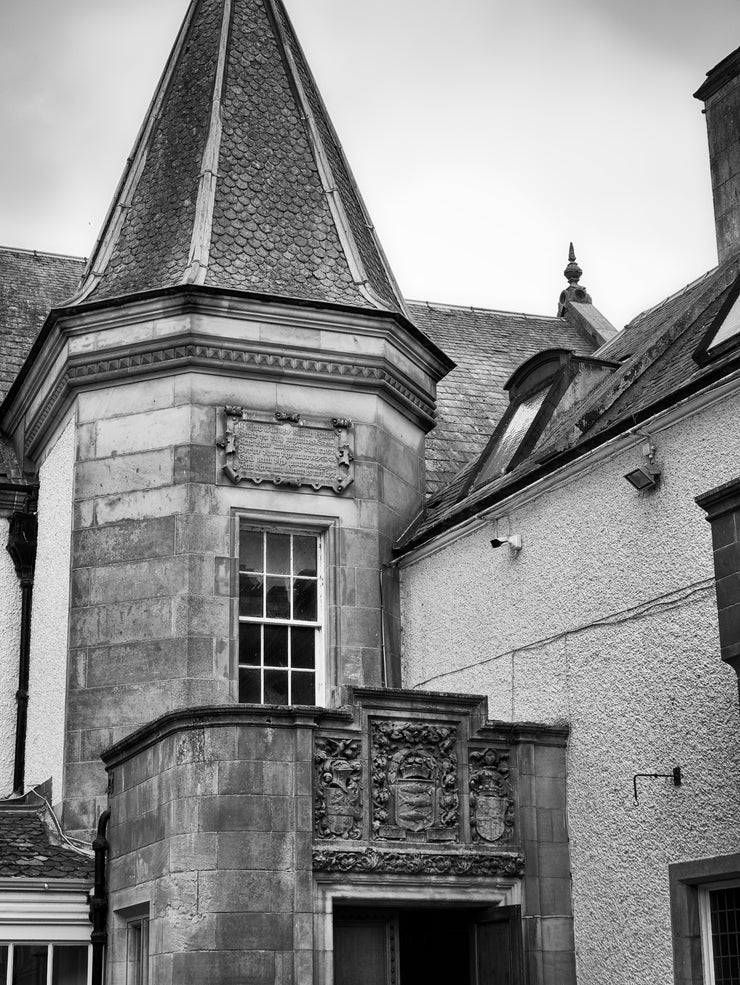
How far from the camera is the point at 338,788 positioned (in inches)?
477

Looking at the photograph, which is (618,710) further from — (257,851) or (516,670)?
(257,851)

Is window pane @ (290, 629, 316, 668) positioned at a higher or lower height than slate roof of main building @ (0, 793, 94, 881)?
higher

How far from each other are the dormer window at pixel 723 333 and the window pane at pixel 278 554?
475 centimetres

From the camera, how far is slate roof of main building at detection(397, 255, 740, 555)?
12312 mm

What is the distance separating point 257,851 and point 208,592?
366cm

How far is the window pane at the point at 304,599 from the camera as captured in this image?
49.9 ft

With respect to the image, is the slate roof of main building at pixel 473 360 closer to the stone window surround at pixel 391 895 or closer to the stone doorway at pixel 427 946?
the stone doorway at pixel 427 946

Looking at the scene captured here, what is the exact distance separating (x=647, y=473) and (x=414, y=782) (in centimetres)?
317

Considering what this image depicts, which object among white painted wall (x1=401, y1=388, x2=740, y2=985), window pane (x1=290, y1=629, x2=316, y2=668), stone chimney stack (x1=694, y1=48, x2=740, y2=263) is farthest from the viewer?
stone chimney stack (x1=694, y1=48, x2=740, y2=263)

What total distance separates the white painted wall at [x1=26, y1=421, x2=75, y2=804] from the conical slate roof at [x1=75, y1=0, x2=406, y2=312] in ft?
6.66

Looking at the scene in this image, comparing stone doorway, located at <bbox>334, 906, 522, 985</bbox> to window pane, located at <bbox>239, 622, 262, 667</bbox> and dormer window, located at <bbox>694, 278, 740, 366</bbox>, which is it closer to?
window pane, located at <bbox>239, 622, 262, 667</bbox>

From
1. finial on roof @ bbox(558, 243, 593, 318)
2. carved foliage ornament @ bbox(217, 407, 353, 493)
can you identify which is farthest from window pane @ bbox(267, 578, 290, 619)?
finial on roof @ bbox(558, 243, 593, 318)

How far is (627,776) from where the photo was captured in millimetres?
12102

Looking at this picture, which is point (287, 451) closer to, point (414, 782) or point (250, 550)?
point (250, 550)
